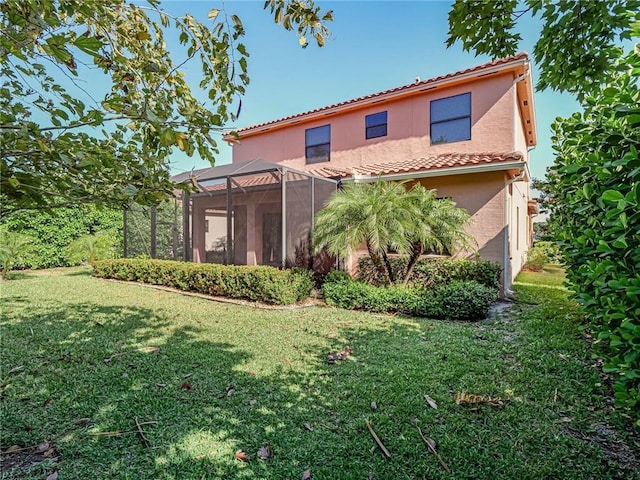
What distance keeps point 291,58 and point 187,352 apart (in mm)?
5318

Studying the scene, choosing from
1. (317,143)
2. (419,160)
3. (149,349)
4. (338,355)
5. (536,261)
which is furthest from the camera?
(536,261)

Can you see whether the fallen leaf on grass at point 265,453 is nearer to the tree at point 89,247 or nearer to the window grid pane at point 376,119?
the window grid pane at point 376,119

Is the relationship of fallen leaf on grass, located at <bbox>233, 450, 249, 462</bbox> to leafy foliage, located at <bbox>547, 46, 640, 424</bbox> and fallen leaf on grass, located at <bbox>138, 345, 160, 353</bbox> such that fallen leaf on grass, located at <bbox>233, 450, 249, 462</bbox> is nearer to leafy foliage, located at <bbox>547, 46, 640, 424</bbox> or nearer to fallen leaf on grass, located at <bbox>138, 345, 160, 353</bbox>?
leafy foliage, located at <bbox>547, 46, 640, 424</bbox>

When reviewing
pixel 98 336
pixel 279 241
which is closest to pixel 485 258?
pixel 279 241

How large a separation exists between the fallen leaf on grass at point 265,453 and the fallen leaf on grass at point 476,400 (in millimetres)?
2310

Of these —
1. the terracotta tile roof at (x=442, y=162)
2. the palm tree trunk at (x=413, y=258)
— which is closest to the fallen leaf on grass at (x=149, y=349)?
the palm tree trunk at (x=413, y=258)

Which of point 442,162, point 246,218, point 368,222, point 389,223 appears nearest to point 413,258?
point 389,223

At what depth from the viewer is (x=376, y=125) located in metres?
13.9

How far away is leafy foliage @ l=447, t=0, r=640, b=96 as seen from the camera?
9.25ft

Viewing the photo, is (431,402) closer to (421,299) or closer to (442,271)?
(421,299)

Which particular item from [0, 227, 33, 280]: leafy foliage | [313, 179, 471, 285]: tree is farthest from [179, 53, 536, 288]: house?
[0, 227, 33, 280]: leafy foliage

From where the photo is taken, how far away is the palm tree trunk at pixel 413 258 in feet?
31.4

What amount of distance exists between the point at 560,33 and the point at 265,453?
4855 mm

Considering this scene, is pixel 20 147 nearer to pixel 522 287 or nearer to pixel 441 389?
pixel 441 389
